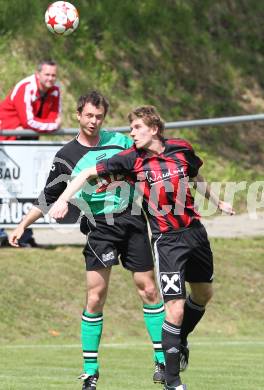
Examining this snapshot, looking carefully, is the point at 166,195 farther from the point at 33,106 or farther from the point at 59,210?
the point at 33,106

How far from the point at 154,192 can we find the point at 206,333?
20.0ft

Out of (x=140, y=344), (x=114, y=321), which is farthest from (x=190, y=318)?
(x=114, y=321)

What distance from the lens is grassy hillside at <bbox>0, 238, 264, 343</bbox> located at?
47.3 ft

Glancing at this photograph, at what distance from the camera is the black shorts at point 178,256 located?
30.2 feet

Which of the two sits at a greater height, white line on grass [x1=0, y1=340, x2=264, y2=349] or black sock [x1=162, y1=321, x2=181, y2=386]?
black sock [x1=162, y1=321, x2=181, y2=386]

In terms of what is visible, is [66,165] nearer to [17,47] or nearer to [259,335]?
[259,335]

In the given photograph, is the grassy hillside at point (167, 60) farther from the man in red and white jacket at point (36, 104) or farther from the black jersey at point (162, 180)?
the black jersey at point (162, 180)

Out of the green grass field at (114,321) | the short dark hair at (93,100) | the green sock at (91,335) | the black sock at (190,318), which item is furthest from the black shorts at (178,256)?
the green grass field at (114,321)

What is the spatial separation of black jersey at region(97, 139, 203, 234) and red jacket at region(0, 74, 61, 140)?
5499 millimetres

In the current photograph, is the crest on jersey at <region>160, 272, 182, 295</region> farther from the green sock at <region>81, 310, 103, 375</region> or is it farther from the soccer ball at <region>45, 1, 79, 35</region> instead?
the soccer ball at <region>45, 1, 79, 35</region>

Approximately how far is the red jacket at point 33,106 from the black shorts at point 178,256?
5.63 meters

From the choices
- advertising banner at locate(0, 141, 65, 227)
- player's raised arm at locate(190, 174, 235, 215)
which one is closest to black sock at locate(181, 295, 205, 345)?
player's raised arm at locate(190, 174, 235, 215)

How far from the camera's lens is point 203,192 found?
993 centimetres

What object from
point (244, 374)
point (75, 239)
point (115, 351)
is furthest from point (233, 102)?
point (244, 374)
